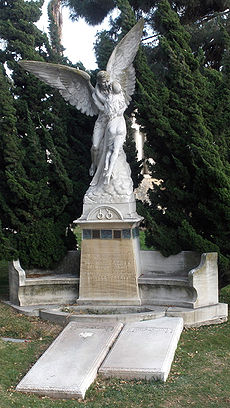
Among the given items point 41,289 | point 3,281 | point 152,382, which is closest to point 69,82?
point 41,289

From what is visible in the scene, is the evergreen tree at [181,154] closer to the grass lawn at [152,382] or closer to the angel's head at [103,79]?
the angel's head at [103,79]

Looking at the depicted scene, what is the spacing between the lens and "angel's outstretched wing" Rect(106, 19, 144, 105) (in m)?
8.11

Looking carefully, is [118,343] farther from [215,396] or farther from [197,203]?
[197,203]

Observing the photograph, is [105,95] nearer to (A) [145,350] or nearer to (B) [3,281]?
(A) [145,350]

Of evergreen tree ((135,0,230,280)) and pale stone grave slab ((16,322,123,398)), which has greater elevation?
evergreen tree ((135,0,230,280))

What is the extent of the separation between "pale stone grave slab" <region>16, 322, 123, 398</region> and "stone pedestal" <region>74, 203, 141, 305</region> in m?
0.87

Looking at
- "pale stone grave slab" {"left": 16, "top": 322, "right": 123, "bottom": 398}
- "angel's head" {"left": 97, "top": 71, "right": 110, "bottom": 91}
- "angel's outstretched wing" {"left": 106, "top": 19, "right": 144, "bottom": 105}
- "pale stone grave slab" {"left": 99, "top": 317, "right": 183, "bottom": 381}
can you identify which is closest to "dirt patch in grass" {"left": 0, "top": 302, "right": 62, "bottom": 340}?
"pale stone grave slab" {"left": 16, "top": 322, "right": 123, "bottom": 398}

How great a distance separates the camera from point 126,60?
8.27 m

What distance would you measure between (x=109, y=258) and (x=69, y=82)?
3115 millimetres

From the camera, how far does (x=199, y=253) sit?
26.2ft

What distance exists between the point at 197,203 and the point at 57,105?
10.8ft

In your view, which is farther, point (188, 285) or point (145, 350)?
point (188, 285)

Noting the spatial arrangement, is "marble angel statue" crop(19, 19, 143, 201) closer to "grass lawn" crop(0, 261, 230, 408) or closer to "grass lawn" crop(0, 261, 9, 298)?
"grass lawn" crop(0, 261, 230, 408)

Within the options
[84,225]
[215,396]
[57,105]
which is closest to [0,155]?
[57,105]
